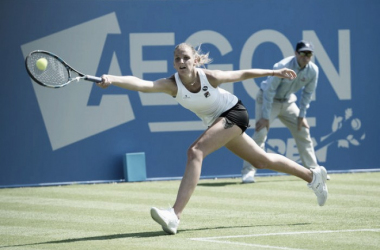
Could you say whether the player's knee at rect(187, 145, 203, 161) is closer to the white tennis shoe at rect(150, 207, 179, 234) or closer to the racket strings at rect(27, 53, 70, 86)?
the white tennis shoe at rect(150, 207, 179, 234)

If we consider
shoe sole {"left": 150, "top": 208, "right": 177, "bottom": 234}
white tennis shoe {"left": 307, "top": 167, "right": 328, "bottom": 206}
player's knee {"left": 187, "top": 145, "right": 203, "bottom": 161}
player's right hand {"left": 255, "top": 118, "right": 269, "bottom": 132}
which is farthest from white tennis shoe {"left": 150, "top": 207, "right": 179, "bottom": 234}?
player's right hand {"left": 255, "top": 118, "right": 269, "bottom": 132}

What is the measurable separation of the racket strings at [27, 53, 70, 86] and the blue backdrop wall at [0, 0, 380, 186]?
510cm

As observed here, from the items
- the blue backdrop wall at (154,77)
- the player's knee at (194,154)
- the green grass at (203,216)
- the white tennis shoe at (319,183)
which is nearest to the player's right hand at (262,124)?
the green grass at (203,216)

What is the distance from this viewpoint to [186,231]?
7.49m

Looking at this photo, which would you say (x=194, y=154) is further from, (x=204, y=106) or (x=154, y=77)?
(x=154, y=77)

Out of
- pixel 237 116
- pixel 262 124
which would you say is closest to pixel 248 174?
pixel 262 124

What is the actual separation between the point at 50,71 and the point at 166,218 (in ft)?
5.70

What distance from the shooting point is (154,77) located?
1292 centimetres

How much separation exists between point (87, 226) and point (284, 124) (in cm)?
529

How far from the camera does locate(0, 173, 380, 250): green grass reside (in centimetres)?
682


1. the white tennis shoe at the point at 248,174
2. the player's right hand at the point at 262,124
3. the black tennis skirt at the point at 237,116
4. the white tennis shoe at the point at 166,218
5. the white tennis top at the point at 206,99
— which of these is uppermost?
the white tennis top at the point at 206,99

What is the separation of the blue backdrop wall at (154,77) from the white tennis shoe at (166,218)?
575cm

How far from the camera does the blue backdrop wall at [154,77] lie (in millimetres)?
12500

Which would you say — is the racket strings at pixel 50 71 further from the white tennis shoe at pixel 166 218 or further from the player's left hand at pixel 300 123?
the player's left hand at pixel 300 123
